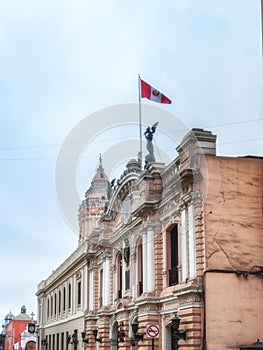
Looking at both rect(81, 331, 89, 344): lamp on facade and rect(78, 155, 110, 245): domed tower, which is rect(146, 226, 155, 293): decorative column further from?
rect(78, 155, 110, 245): domed tower

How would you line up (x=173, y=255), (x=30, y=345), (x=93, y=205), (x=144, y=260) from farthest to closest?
(x=93, y=205)
(x=30, y=345)
(x=144, y=260)
(x=173, y=255)

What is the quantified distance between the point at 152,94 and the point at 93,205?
185ft

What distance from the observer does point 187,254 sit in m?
22.3

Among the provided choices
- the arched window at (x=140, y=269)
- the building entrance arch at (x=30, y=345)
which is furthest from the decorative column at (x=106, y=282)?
the building entrance arch at (x=30, y=345)

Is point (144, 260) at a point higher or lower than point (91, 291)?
higher

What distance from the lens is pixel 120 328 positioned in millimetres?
29703

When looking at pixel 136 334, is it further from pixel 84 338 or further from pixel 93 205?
pixel 93 205

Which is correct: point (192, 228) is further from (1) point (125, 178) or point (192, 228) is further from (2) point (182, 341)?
(1) point (125, 178)

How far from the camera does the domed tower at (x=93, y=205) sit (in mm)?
75000

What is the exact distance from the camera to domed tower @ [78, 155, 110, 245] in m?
75.0

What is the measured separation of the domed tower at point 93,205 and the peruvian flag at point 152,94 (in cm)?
4771

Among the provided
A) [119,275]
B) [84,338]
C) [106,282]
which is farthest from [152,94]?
[84,338]

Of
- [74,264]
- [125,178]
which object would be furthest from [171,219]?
[74,264]

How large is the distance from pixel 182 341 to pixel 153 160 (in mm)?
8954
